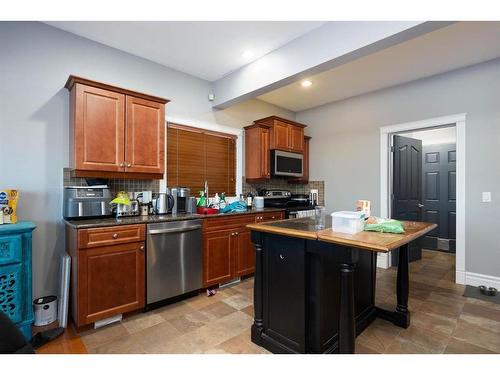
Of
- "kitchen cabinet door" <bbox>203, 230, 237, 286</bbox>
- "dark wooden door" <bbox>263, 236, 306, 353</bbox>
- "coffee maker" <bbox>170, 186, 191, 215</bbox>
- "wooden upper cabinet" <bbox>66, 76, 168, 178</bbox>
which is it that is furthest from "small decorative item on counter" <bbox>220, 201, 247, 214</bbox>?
"dark wooden door" <bbox>263, 236, 306, 353</bbox>

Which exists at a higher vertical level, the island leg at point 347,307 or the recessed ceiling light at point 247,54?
the recessed ceiling light at point 247,54

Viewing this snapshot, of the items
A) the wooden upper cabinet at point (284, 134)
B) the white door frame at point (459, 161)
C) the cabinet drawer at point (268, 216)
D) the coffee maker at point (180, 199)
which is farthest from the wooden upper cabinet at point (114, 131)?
the white door frame at point (459, 161)

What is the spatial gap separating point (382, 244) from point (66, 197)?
2689mm

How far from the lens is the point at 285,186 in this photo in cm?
488

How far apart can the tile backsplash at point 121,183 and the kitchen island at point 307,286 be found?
1.67m

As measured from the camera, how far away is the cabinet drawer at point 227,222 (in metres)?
2.97

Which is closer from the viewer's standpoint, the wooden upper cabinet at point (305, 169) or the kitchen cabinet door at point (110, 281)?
the kitchen cabinet door at point (110, 281)

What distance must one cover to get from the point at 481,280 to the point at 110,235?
4241 millimetres

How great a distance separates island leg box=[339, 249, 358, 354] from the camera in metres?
1.50

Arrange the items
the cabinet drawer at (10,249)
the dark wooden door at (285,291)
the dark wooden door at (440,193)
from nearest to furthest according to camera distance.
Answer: the dark wooden door at (285,291) < the cabinet drawer at (10,249) < the dark wooden door at (440,193)

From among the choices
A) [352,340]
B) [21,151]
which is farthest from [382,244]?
[21,151]

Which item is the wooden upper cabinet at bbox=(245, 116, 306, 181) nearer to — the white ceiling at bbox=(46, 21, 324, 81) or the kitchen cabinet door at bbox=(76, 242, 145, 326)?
the white ceiling at bbox=(46, 21, 324, 81)

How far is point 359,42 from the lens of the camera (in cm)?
219

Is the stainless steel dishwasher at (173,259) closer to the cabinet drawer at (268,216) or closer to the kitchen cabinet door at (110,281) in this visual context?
the kitchen cabinet door at (110,281)
